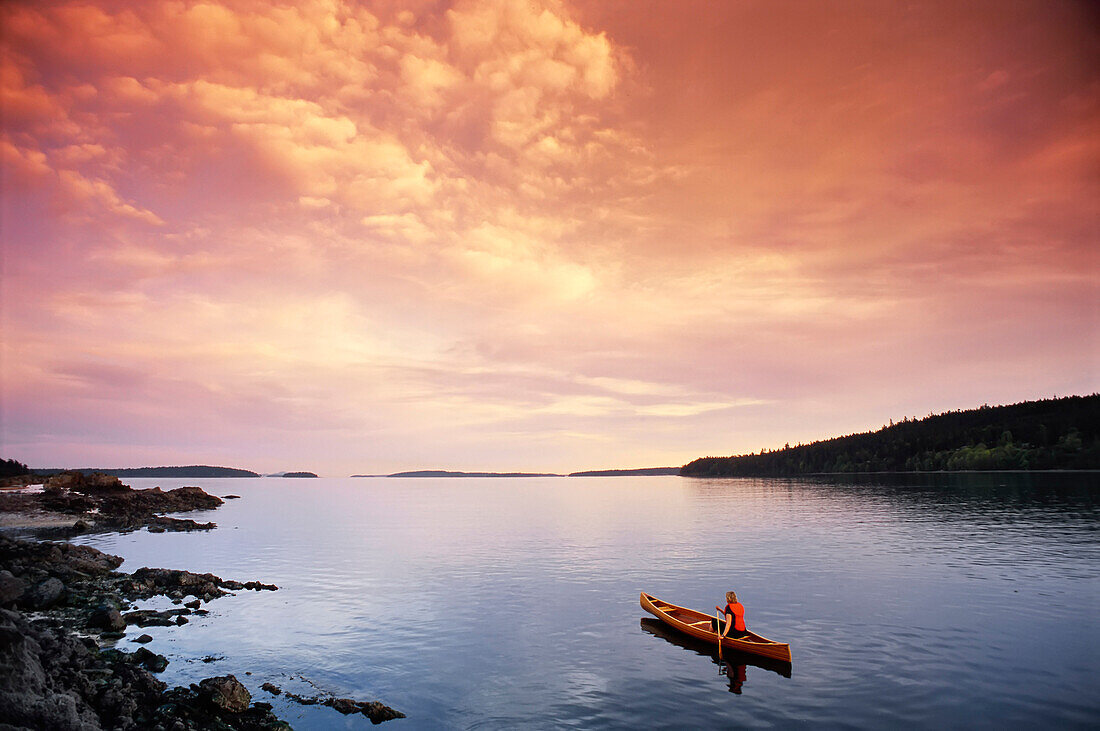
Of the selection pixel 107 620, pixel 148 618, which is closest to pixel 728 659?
pixel 107 620

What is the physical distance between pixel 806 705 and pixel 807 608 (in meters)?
16.9

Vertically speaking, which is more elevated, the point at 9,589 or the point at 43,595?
the point at 9,589

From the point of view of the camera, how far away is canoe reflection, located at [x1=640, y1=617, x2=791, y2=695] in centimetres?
2625

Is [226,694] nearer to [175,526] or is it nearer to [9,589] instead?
[9,589]

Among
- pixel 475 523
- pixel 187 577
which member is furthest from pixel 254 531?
pixel 187 577

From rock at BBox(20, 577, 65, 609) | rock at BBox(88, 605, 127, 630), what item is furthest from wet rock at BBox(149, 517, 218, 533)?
rock at BBox(88, 605, 127, 630)

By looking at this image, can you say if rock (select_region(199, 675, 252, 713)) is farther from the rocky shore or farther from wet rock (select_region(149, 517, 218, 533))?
wet rock (select_region(149, 517, 218, 533))

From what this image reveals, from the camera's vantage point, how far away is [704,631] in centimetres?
3056

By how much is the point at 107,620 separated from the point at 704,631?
3314cm

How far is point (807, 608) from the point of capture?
3784 cm

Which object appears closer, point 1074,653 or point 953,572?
point 1074,653

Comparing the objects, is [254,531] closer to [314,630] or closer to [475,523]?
[475,523]

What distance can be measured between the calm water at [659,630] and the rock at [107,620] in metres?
1.25

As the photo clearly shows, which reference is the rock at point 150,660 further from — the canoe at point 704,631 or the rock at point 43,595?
the canoe at point 704,631
